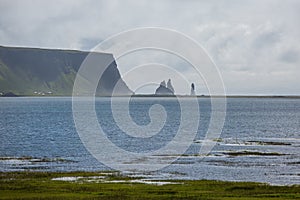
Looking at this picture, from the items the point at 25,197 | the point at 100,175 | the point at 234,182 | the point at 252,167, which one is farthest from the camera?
the point at 252,167

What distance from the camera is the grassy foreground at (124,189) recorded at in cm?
4456

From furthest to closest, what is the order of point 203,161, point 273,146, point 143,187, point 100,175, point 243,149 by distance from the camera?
point 273,146 → point 243,149 → point 203,161 → point 100,175 → point 143,187

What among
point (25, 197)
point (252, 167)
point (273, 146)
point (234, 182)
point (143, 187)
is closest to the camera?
point (25, 197)

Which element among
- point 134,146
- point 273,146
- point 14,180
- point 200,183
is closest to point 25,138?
point 134,146

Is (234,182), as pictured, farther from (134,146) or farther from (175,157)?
(134,146)

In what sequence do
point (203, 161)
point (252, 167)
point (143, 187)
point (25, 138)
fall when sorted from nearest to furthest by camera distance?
point (143, 187) → point (252, 167) → point (203, 161) → point (25, 138)

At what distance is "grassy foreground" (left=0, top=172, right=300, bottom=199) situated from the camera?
44.6 metres

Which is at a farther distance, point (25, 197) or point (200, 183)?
point (200, 183)

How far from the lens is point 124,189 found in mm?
48188

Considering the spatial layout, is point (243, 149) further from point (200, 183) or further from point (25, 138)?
point (25, 138)

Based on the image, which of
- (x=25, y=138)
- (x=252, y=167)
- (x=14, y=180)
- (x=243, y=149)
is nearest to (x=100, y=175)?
(x=14, y=180)

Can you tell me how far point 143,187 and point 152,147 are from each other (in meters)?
45.5

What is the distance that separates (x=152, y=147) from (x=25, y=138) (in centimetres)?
2974

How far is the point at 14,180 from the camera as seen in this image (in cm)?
5400
